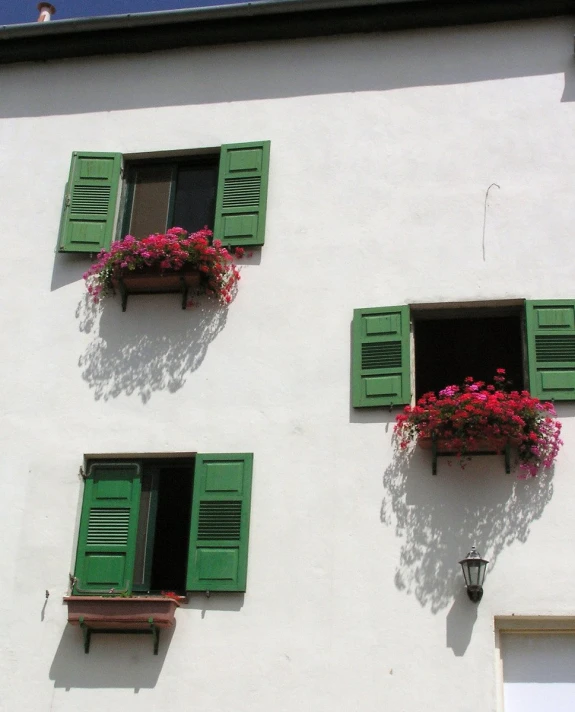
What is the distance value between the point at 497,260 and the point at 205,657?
15.3ft

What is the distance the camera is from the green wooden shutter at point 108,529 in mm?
10430

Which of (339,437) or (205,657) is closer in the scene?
(205,657)

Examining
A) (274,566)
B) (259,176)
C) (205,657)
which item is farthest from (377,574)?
(259,176)

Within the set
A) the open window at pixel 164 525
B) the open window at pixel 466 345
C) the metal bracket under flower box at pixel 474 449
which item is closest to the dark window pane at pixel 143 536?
the open window at pixel 164 525

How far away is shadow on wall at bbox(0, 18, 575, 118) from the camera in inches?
482

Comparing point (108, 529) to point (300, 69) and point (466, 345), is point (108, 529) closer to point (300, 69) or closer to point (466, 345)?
point (466, 345)

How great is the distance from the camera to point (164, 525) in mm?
10766

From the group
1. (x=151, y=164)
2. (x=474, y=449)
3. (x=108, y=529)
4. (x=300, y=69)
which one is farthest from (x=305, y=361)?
(x=300, y=69)

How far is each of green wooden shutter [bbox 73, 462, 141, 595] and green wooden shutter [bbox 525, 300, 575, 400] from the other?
3.85m

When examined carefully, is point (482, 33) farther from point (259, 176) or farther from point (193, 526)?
point (193, 526)

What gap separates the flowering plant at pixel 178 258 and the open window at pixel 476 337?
1430mm

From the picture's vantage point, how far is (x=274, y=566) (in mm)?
10180

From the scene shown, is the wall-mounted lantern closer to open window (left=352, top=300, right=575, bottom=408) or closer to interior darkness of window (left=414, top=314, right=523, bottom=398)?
open window (left=352, top=300, right=575, bottom=408)

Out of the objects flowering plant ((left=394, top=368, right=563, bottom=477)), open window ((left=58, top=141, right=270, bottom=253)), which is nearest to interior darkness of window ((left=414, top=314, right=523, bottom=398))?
flowering plant ((left=394, top=368, right=563, bottom=477))
